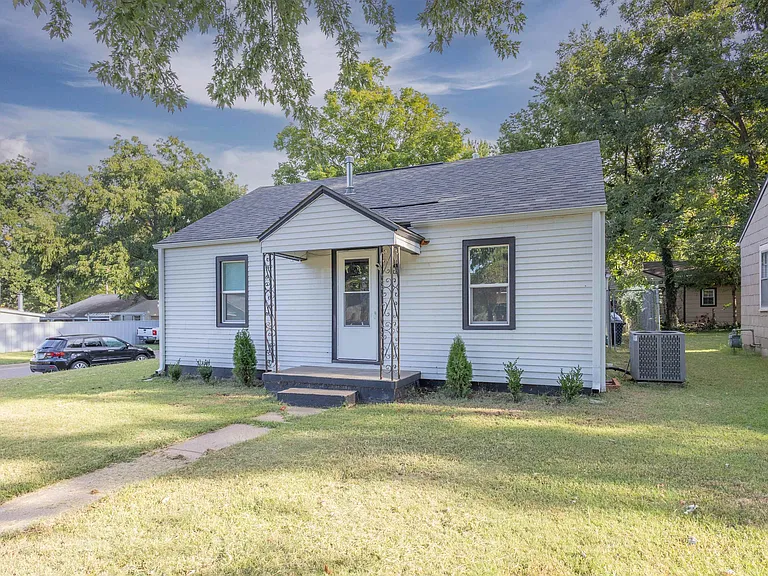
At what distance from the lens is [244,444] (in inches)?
203

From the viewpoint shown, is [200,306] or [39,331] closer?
[200,306]

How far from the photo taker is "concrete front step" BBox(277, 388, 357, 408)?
7.18 m

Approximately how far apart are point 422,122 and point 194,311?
2062 cm

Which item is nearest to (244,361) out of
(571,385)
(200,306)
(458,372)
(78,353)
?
(200,306)

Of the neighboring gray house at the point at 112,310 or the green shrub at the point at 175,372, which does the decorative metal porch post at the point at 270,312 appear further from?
the neighboring gray house at the point at 112,310

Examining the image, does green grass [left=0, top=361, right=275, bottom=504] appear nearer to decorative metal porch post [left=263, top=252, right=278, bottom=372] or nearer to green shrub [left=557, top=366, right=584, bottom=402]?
decorative metal porch post [left=263, top=252, right=278, bottom=372]

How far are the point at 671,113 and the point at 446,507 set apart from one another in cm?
1883

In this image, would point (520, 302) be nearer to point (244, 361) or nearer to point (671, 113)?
point (244, 361)

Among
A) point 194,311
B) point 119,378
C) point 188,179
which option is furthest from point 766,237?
point 188,179

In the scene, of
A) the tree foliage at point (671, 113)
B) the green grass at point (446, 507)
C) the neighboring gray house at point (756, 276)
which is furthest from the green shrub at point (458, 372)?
the tree foliage at point (671, 113)

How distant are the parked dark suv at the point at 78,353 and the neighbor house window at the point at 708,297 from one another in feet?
90.3

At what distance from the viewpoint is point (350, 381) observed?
751cm

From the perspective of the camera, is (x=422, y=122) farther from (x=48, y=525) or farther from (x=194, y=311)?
(x=48, y=525)

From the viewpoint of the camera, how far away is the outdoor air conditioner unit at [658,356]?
8.14 m
